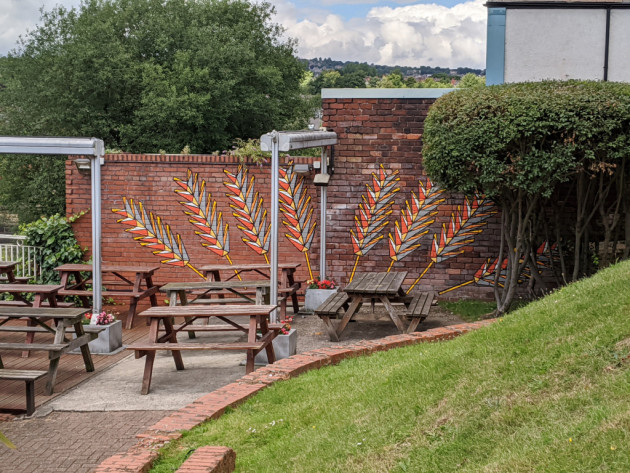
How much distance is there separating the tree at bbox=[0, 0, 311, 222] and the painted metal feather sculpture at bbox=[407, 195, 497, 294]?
20167 mm

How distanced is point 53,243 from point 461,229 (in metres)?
6.77

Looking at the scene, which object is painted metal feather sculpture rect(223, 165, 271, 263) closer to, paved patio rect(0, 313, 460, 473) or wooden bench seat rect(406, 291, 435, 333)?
paved patio rect(0, 313, 460, 473)

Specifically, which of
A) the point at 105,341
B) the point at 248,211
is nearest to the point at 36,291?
the point at 105,341

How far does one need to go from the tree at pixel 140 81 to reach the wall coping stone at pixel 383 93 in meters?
19.2

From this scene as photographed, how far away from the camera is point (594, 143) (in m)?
9.08

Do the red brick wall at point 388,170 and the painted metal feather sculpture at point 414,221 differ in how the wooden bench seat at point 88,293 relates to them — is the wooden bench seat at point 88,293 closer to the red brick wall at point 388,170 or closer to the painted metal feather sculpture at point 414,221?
the red brick wall at point 388,170

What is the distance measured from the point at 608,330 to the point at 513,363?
0.66 metres

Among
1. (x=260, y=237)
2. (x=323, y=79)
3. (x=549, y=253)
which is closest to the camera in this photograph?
(x=549, y=253)

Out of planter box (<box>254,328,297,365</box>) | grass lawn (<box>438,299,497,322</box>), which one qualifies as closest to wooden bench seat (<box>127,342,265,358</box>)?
planter box (<box>254,328,297,365</box>)

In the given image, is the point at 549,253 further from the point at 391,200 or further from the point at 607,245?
the point at 391,200

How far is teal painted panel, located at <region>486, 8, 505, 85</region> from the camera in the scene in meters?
12.2

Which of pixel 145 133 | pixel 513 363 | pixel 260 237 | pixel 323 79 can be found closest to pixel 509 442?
pixel 513 363

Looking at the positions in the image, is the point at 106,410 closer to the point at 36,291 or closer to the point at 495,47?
the point at 36,291

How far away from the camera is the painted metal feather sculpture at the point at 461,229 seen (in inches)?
476
